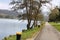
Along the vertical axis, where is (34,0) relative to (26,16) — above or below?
above

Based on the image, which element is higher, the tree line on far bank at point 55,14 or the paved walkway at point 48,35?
the paved walkway at point 48,35

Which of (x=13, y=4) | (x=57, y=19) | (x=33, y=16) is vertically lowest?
(x=57, y=19)

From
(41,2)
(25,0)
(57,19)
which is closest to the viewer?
(25,0)

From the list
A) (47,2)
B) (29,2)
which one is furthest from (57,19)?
(29,2)

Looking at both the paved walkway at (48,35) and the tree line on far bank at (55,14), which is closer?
the paved walkway at (48,35)

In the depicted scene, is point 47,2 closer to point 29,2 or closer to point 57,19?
point 29,2

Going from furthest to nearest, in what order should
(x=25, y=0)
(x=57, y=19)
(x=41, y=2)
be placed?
(x=57, y=19), (x=41, y=2), (x=25, y=0)

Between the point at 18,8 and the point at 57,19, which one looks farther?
the point at 57,19

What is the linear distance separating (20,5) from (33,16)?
4.26 metres

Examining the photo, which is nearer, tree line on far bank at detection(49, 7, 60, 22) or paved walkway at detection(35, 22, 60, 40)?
paved walkway at detection(35, 22, 60, 40)

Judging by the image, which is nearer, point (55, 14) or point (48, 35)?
point (48, 35)

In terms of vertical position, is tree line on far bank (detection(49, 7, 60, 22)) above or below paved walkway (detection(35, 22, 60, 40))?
below

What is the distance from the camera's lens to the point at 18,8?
152 feet

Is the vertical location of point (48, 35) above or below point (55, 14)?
above
